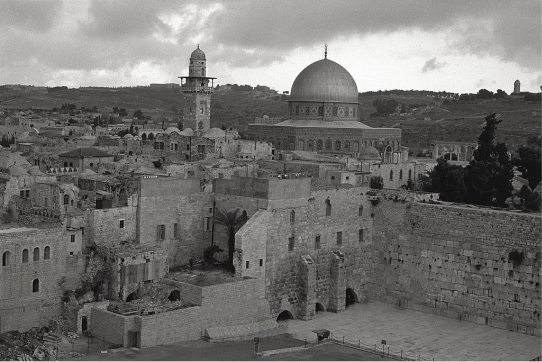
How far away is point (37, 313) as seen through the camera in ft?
96.1

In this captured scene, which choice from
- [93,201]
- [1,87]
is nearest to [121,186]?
[93,201]

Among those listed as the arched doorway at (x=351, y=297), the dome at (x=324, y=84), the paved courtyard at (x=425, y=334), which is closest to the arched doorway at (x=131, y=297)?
the paved courtyard at (x=425, y=334)

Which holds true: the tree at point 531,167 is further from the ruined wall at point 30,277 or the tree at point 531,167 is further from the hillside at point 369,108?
the ruined wall at point 30,277

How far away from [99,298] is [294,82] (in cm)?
3070

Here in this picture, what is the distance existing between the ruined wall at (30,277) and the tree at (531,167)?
94.6 feet

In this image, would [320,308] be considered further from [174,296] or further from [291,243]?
[174,296]

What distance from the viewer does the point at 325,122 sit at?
57.2 m

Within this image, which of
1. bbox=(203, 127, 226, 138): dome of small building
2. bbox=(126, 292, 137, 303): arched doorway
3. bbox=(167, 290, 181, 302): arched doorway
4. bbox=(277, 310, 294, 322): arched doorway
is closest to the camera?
bbox=(167, 290, 181, 302): arched doorway

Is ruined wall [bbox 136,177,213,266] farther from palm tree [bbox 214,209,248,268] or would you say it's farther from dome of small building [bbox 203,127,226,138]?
dome of small building [bbox 203,127,226,138]

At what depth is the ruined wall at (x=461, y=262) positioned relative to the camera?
108 ft

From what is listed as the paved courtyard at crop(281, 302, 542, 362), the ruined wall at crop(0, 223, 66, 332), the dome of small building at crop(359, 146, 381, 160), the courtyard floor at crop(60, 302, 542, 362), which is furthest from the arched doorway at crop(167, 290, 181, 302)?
the dome of small building at crop(359, 146, 381, 160)

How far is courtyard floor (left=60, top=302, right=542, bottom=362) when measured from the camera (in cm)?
2816

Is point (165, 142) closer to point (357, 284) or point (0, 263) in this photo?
point (357, 284)

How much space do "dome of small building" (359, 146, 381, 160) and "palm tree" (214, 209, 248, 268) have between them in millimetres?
18386
